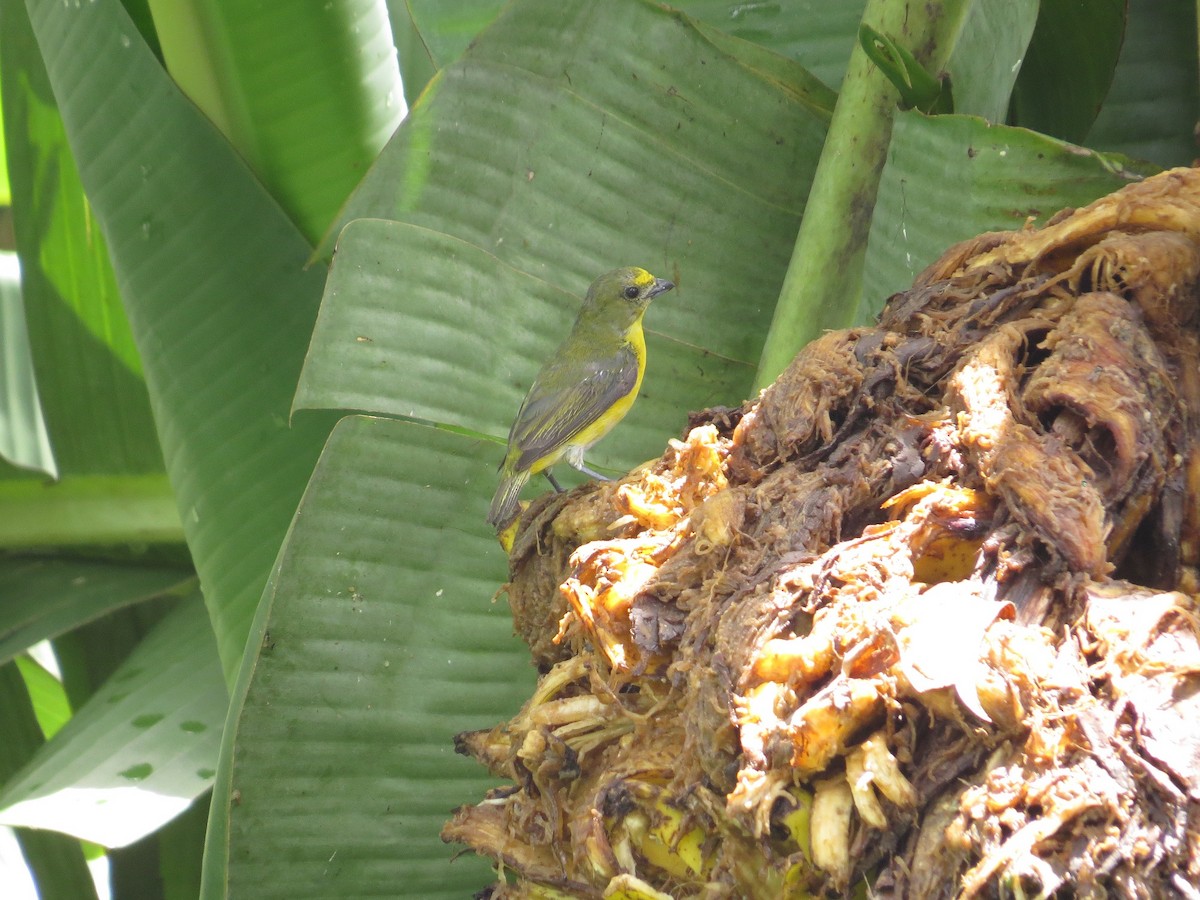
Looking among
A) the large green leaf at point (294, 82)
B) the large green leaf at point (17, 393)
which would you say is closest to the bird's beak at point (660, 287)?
the large green leaf at point (294, 82)

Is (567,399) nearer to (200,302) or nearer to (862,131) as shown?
(200,302)

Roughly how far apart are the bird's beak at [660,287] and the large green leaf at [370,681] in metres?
0.58

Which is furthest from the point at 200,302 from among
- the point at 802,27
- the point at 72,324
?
the point at 802,27

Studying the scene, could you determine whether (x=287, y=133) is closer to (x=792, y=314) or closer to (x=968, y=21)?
(x=792, y=314)

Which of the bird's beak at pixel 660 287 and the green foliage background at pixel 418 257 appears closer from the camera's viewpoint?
the green foliage background at pixel 418 257

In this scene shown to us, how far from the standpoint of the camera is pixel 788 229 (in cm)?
244

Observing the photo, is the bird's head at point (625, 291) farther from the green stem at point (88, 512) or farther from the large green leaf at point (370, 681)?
the green stem at point (88, 512)

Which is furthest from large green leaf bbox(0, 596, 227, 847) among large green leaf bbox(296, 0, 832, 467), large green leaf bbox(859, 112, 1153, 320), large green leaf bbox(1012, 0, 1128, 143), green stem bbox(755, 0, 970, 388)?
large green leaf bbox(1012, 0, 1128, 143)

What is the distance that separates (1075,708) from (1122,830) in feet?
0.31

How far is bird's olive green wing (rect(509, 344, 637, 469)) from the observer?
264cm

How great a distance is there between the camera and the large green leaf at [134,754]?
2.29 metres

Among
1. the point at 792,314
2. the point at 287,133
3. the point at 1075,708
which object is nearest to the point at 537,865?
the point at 1075,708

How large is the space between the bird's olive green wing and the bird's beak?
0.28 meters

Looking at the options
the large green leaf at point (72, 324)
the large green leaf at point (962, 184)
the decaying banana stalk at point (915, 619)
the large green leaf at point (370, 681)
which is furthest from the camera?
the large green leaf at point (72, 324)
